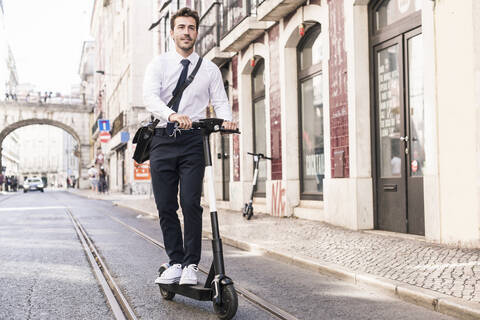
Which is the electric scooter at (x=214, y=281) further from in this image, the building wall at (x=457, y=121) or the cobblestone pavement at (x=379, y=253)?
the building wall at (x=457, y=121)

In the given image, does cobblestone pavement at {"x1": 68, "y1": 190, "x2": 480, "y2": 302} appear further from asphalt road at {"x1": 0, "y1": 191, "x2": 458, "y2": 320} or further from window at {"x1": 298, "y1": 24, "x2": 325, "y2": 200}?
window at {"x1": 298, "y1": 24, "x2": 325, "y2": 200}

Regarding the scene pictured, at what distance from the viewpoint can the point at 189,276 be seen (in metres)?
3.89

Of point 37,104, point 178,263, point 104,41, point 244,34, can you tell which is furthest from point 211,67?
point 37,104

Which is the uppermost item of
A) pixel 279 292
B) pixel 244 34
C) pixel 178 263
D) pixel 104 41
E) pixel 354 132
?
pixel 104 41

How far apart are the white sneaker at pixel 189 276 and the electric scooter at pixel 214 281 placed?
0.04 meters

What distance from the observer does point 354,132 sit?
8867 millimetres

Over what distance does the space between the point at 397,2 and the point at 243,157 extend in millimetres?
6660

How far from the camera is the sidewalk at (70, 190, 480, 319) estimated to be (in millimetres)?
4195

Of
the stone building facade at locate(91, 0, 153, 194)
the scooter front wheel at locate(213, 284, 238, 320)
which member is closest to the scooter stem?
the scooter front wheel at locate(213, 284, 238, 320)

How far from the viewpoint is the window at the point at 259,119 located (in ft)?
45.5

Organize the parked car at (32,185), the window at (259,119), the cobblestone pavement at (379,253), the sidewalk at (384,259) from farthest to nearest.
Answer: the parked car at (32,185)
the window at (259,119)
the cobblestone pavement at (379,253)
the sidewalk at (384,259)

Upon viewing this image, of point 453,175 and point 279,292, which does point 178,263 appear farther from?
point 453,175

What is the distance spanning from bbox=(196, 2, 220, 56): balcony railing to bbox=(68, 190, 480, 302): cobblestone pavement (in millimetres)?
7321

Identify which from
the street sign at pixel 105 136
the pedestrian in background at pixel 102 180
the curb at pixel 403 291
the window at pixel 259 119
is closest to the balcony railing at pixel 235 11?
the window at pixel 259 119
